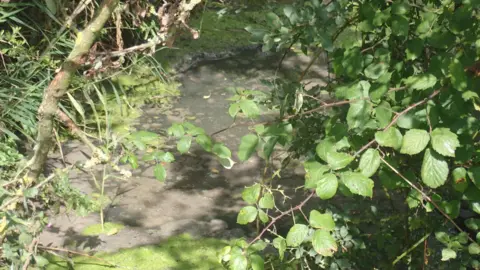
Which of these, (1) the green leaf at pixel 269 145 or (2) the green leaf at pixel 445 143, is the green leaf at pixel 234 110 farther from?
(2) the green leaf at pixel 445 143

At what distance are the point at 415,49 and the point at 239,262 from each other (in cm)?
86

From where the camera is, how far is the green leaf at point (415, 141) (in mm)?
1521

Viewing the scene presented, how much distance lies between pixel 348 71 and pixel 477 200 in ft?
1.81

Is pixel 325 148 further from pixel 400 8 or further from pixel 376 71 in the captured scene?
pixel 400 8

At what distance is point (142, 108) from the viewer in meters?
5.05

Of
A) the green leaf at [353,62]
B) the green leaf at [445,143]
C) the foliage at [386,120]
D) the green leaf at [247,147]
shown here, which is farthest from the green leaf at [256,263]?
the green leaf at [353,62]

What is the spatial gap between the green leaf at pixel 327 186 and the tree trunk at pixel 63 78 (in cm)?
80

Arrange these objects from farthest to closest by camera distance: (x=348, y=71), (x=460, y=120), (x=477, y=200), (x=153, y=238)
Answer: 1. (x=153, y=238)
2. (x=348, y=71)
3. (x=477, y=200)
4. (x=460, y=120)

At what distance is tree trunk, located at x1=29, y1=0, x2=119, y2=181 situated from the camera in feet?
6.00

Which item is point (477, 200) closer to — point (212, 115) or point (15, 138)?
point (15, 138)

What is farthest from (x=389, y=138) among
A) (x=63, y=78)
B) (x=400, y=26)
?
(x=63, y=78)

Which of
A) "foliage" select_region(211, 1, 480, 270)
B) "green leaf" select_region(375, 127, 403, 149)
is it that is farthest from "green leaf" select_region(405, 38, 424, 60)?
"green leaf" select_region(375, 127, 403, 149)

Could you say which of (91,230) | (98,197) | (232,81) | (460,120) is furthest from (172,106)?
(460,120)

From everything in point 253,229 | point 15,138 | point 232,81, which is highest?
point 15,138
